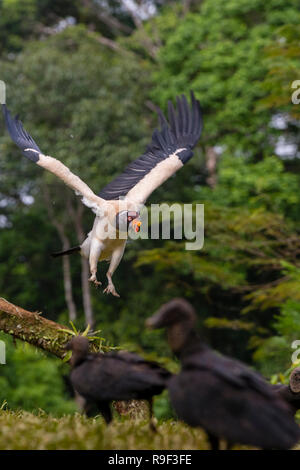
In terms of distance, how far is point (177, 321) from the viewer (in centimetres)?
418

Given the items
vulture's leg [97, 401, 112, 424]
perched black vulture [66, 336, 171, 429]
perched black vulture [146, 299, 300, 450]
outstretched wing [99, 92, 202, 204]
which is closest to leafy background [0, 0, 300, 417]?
outstretched wing [99, 92, 202, 204]

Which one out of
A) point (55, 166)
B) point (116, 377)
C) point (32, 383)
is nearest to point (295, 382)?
point (116, 377)

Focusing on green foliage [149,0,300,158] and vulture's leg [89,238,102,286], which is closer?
vulture's leg [89,238,102,286]

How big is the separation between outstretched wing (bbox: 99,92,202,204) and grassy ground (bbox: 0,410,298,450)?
10.0ft

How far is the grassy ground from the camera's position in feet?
14.8

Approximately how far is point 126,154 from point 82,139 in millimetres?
1438

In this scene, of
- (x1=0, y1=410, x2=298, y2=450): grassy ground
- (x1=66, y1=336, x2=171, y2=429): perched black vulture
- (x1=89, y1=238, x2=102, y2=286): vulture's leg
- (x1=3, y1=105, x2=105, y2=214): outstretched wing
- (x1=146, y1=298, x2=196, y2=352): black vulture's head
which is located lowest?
(x1=0, y1=410, x2=298, y2=450): grassy ground

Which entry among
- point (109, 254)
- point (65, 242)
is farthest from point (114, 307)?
point (109, 254)

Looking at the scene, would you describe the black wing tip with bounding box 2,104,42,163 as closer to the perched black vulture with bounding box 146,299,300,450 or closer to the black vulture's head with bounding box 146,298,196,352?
the black vulture's head with bounding box 146,298,196,352

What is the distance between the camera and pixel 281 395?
17.6 ft

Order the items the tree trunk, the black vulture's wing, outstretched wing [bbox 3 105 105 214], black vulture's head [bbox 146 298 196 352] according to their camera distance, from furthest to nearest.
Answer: outstretched wing [bbox 3 105 105 214] → the tree trunk → black vulture's head [bbox 146 298 196 352] → the black vulture's wing

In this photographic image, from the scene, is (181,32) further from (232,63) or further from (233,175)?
(233,175)

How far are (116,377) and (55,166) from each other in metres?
3.31

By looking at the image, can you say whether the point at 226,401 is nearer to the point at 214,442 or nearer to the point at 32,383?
the point at 214,442
